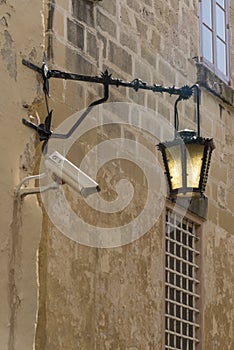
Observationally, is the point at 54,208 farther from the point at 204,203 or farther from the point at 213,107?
the point at 213,107

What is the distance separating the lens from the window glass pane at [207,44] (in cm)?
1130

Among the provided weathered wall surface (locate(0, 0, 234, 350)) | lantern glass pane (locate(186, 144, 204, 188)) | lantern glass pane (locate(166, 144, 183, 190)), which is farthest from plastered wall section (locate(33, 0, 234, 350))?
lantern glass pane (locate(186, 144, 204, 188))

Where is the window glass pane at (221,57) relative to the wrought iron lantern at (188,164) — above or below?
above

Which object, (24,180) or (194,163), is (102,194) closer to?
(194,163)

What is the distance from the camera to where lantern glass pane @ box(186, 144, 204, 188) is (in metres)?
7.91

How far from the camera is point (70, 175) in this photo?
7.19m

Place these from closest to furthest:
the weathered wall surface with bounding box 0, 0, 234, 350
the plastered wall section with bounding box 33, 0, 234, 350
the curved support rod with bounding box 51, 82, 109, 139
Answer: the weathered wall surface with bounding box 0, 0, 234, 350
the plastered wall section with bounding box 33, 0, 234, 350
the curved support rod with bounding box 51, 82, 109, 139

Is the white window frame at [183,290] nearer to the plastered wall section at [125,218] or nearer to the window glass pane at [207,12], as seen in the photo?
the plastered wall section at [125,218]

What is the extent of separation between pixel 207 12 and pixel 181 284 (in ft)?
10.7

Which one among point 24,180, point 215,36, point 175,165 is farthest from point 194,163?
→ point 215,36

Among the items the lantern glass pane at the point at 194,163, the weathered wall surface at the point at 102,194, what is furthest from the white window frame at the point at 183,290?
the lantern glass pane at the point at 194,163

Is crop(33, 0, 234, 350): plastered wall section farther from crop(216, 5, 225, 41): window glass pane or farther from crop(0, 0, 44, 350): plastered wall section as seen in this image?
crop(216, 5, 225, 41): window glass pane

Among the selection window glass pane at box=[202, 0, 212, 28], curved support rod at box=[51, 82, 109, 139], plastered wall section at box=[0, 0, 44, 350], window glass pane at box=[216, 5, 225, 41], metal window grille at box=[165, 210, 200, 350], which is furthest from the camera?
window glass pane at box=[216, 5, 225, 41]

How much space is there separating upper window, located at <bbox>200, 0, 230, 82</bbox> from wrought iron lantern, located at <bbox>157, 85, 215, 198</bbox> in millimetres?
3198
